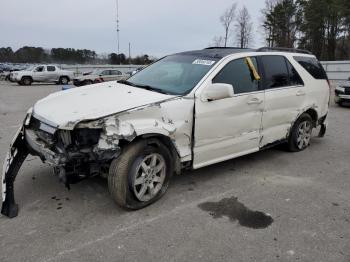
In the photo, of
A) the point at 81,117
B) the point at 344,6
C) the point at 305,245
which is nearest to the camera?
the point at 305,245

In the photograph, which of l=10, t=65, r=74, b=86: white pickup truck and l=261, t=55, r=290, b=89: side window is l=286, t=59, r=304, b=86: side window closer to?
l=261, t=55, r=290, b=89: side window

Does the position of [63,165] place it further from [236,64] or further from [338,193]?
[338,193]

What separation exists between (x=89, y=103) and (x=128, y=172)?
0.89 metres

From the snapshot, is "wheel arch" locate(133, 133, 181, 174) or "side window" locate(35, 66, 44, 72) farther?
"side window" locate(35, 66, 44, 72)

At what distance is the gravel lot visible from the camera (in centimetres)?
319

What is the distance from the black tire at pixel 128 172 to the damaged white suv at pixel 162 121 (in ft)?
0.03

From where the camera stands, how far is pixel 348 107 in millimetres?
13141

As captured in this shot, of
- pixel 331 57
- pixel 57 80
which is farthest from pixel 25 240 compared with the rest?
pixel 331 57

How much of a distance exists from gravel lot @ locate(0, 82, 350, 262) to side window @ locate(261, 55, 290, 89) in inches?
50.6

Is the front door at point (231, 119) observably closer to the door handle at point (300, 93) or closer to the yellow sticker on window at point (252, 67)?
the yellow sticker on window at point (252, 67)

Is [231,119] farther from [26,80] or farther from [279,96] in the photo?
[26,80]

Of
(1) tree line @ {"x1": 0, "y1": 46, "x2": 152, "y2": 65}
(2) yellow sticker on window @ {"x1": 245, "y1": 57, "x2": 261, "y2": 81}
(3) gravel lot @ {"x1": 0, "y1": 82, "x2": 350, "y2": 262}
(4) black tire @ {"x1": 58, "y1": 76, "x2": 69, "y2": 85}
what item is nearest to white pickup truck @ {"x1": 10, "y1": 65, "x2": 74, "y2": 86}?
(4) black tire @ {"x1": 58, "y1": 76, "x2": 69, "y2": 85}

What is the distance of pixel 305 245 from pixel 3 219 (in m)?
3.01

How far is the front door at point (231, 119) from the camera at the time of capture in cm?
447
